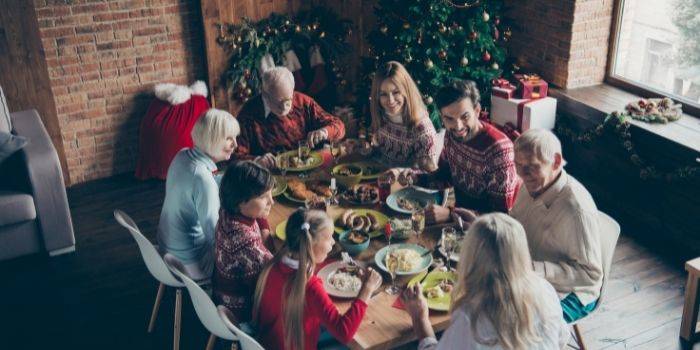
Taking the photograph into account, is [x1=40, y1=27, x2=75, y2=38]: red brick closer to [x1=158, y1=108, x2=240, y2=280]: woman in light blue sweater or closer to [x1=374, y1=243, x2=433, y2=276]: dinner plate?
[x1=158, y1=108, x2=240, y2=280]: woman in light blue sweater

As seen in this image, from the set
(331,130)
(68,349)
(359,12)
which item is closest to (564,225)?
(331,130)

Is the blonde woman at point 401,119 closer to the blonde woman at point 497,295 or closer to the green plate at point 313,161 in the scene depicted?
the green plate at point 313,161

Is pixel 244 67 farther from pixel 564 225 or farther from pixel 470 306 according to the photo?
pixel 470 306

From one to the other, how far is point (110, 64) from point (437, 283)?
3.78 meters

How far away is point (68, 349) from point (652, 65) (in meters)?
4.29

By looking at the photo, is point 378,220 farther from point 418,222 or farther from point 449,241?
point 449,241

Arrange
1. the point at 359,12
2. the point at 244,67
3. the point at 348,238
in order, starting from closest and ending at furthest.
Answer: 1. the point at 348,238
2. the point at 244,67
3. the point at 359,12

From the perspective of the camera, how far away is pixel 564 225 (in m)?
2.75

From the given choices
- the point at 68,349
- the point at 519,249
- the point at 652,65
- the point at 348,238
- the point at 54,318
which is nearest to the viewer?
the point at 519,249

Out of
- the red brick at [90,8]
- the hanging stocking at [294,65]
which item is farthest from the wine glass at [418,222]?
the red brick at [90,8]

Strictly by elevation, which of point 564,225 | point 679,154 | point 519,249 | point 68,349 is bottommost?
point 68,349

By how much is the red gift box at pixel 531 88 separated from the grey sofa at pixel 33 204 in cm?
333

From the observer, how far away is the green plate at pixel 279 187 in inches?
137

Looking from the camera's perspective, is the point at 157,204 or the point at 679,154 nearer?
the point at 679,154
